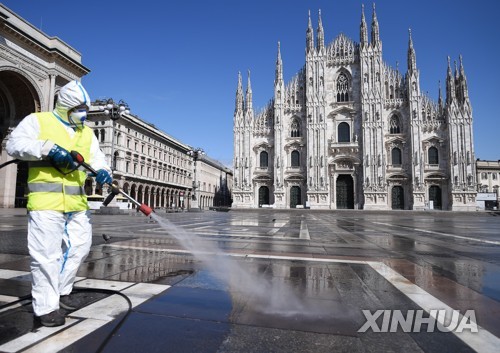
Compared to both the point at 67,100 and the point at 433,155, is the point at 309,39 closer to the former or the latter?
the point at 433,155

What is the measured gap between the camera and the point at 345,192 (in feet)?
127

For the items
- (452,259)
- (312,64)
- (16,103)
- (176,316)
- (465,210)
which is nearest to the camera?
(176,316)

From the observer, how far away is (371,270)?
13.2ft

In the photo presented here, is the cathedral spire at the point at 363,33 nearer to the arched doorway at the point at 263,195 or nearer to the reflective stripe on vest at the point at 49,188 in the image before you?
the arched doorway at the point at 263,195

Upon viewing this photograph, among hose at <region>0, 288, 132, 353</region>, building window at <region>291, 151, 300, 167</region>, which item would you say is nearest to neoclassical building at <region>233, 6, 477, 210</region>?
building window at <region>291, 151, 300, 167</region>

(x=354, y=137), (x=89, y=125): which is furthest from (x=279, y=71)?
(x=89, y=125)

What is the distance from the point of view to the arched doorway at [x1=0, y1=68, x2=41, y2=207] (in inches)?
1003

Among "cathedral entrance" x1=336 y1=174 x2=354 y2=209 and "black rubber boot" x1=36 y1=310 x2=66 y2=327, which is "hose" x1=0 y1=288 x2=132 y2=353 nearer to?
"black rubber boot" x1=36 y1=310 x2=66 y2=327

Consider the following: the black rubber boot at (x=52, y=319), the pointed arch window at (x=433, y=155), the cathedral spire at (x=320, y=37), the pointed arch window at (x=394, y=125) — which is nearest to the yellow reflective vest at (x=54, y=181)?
the black rubber boot at (x=52, y=319)

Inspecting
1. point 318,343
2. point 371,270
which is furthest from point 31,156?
point 371,270

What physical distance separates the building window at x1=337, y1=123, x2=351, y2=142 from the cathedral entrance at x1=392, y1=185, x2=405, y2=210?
337 inches

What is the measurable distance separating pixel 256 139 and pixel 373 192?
16274mm

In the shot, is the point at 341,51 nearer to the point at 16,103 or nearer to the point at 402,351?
the point at 16,103

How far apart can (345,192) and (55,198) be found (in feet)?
127
